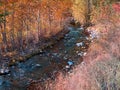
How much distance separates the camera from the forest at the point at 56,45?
20016 mm

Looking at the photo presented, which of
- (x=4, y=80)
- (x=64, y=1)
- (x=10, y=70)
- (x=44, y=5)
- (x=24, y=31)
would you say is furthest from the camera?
(x=64, y=1)

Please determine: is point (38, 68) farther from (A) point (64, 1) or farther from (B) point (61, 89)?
(A) point (64, 1)

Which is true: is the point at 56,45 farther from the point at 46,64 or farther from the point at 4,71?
the point at 4,71

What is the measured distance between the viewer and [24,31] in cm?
3731

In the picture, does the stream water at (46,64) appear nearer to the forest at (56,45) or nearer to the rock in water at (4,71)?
the forest at (56,45)

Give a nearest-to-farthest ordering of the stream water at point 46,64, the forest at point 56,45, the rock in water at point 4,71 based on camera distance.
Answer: the forest at point 56,45 < the stream water at point 46,64 < the rock in water at point 4,71

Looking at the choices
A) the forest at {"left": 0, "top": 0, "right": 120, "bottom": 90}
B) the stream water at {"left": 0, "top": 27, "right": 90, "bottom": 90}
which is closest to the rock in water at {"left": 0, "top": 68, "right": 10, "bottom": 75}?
the forest at {"left": 0, "top": 0, "right": 120, "bottom": 90}

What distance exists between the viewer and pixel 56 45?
1442 inches

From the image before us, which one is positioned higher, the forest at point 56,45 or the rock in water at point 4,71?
the forest at point 56,45

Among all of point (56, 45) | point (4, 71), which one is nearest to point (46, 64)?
point (4, 71)

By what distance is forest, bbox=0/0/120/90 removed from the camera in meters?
20.0

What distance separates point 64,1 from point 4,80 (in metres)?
24.9

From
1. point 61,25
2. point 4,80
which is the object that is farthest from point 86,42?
point 4,80

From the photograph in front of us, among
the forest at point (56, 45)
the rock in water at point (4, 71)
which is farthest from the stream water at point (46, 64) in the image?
the rock in water at point (4, 71)
